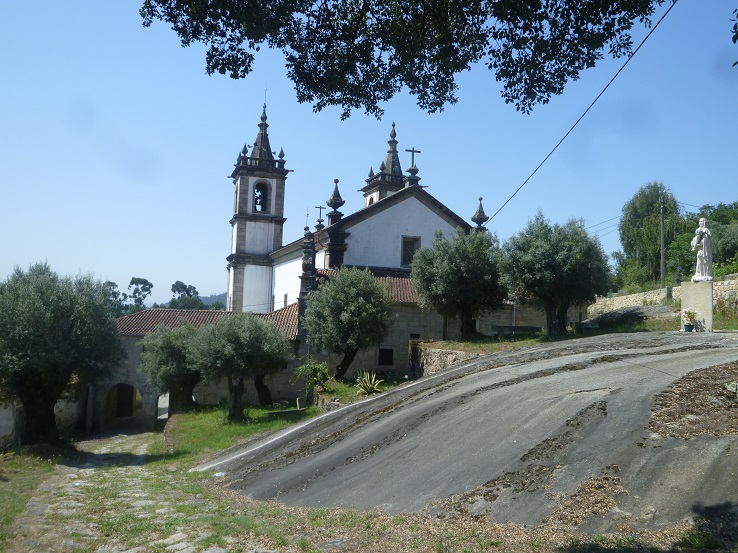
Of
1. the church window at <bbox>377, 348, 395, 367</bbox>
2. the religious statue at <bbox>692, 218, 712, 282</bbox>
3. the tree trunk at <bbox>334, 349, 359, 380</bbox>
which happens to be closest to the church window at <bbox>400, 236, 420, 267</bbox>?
the church window at <bbox>377, 348, 395, 367</bbox>

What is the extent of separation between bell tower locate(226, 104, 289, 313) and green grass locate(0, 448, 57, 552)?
92.1 ft

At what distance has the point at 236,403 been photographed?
2691cm

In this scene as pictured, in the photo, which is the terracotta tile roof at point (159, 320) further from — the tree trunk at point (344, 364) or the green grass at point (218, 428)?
the tree trunk at point (344, 364)

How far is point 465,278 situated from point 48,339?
52.1ft

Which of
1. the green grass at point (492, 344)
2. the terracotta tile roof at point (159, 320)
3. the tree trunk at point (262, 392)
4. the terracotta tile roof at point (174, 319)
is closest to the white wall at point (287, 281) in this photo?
the terracotta tile roof at point (174, 319)

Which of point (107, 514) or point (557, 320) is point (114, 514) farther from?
point (557, 320)

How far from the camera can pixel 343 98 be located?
31.8 ft

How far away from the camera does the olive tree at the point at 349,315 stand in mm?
28531

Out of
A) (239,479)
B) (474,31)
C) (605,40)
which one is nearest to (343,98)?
(474,31)

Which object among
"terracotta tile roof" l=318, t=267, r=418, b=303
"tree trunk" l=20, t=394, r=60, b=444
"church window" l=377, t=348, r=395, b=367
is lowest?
"tree trunk" l=20, t=394, r=60, b=444

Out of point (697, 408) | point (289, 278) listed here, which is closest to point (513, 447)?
point (697, 408)

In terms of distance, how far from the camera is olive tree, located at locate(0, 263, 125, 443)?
2119 cm

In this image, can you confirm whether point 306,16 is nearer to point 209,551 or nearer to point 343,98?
point 343,98

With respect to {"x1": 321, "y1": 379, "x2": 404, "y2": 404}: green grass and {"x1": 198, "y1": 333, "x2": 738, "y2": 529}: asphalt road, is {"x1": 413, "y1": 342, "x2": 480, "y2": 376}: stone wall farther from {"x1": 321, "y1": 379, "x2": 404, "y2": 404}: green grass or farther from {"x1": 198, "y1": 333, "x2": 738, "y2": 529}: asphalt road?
{"x1": 198, "y1": 333, "x2": 738, "y2": 529}: asphalt road
